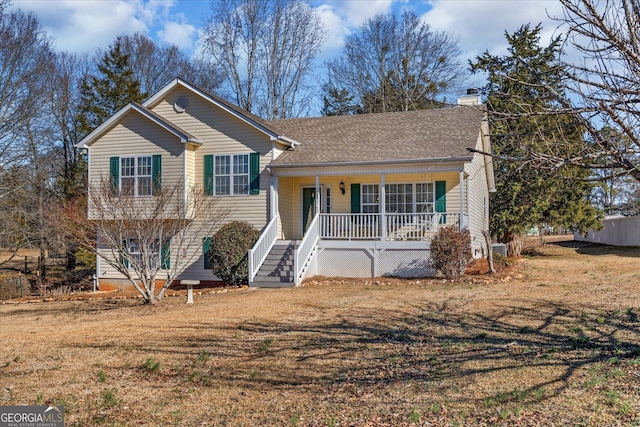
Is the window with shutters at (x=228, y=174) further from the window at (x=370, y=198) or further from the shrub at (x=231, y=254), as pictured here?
the window at (x=370, y=198)

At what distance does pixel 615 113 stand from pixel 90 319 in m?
11.4

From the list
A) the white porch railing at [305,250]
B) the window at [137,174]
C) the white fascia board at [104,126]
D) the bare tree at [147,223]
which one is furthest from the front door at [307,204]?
the white fascia board at [104,126]

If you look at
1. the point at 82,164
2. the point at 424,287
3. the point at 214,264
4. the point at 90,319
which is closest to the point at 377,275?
the point at 424,287

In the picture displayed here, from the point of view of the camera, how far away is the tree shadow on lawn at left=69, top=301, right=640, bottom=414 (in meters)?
6.86

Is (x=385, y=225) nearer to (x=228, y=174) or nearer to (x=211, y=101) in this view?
(x=228, y=174)

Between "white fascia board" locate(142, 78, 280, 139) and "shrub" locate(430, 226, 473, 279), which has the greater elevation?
"white fascia board" locate(142, 78, 280, 139)

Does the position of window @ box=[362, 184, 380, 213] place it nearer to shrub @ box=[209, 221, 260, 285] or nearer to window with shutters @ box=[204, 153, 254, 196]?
window with shutters @ box=[204, 153, 254, 196]

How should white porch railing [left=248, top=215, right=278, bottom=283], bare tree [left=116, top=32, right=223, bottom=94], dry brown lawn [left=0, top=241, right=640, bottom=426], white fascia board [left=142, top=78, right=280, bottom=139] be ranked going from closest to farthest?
1. dry brown lawn [left=0, top=241, right=640, bottom=426]
2. white porch railing [left=248, top=215, right=278, bottom=283]
3. white fascia board [left=142, top=78, right=280, bottom=139]
4. bare tree [left=116, top=32, right=223, bottom=94]

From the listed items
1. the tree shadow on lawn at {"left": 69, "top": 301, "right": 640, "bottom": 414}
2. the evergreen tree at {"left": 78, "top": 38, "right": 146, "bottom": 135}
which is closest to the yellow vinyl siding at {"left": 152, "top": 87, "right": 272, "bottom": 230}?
the tree shadow on lawn at {"left": 69, "top": 301, "right": 640, "bottom": 414}

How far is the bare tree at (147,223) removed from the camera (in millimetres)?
14156

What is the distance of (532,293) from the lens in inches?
496

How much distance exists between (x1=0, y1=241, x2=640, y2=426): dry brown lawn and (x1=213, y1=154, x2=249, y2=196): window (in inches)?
252

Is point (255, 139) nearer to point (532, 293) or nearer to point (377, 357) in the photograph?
point (532, 293)

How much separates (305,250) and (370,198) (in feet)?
12.6
